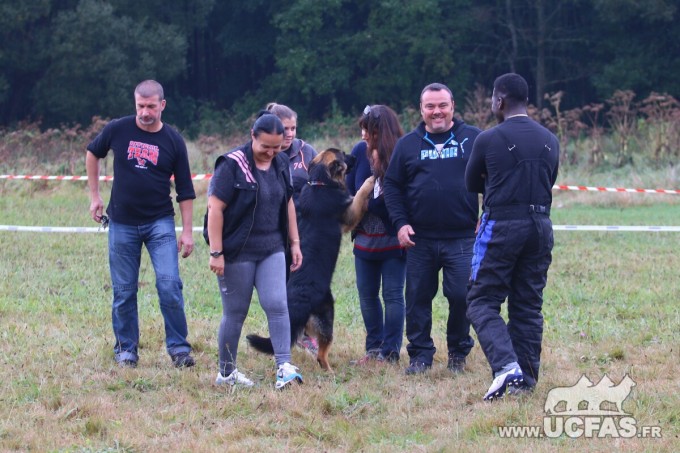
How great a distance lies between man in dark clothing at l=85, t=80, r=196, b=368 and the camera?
231 inches

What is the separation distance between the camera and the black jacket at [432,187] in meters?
5.70

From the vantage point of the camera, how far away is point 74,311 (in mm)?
7531

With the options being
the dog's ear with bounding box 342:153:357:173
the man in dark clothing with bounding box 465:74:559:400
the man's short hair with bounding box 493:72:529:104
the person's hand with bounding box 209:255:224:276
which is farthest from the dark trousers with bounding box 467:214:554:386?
the person's hand with bounding box 209:255:224:276

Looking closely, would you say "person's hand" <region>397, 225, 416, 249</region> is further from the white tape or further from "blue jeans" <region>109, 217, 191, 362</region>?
the white tape

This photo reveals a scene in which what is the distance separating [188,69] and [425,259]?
37.5 m

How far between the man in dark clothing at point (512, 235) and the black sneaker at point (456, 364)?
69cm

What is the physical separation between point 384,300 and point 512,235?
149 cm

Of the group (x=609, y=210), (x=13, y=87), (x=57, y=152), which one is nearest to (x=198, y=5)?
(x=13, y=87)

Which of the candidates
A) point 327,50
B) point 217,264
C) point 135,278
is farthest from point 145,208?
point 327,50

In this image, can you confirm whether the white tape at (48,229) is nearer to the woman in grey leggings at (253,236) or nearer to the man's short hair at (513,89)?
the woman in grey leggings at (253,236)

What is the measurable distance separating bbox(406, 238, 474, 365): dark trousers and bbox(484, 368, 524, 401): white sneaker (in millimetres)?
909

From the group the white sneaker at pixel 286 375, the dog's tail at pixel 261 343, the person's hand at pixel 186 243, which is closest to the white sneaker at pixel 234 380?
the white sneaker at pixel 286 375

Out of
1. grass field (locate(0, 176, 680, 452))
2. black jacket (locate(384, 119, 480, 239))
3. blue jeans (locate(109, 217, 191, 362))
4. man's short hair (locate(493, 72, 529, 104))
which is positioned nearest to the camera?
grass field (locate(0, 176, 680, 452))

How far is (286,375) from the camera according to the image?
212 inches
